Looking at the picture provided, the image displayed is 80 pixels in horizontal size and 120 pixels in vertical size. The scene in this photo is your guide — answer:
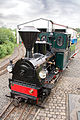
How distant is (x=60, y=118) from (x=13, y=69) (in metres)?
2.60

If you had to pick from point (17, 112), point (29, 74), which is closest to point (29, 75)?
point (29, 74)

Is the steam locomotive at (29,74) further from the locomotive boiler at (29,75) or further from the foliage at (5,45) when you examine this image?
the foliage at (5,45)

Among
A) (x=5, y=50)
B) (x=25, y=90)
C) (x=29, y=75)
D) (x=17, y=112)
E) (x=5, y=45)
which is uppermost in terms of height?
(x=5, y=45)

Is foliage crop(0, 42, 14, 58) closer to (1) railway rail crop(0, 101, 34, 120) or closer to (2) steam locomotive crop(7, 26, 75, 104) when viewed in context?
(2) steam locomotive crop(7, 26, 75, 104)

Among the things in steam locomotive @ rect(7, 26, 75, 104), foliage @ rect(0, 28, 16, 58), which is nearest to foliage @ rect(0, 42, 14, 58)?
foliage @ rect(0, 28, 16, 58)

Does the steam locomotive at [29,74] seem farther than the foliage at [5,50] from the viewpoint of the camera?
No

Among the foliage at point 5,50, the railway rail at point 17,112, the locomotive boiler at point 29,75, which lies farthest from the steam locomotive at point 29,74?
the foliage at point 5,50

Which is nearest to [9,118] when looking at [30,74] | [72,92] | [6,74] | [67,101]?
[30,74]

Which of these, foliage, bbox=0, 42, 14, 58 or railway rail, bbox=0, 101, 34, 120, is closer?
railway rail, bbox=0, 101, 34, 120

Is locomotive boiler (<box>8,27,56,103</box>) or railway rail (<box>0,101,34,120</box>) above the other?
locomotive boiler (<box>8,27,56,103</box>)

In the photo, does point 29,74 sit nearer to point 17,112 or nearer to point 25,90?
point 25,90

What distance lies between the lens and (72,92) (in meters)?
5.90

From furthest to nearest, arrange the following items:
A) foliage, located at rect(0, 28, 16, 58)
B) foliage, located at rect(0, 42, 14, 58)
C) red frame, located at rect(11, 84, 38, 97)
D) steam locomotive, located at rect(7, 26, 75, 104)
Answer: foliage, located at rect(0, 28, 16, 58) < foliage, located at rect(0, 42, 14, 58) < red frame, located at rect(11, 84, 38, 97) < steam locomotive, located at rect(7, 26, 75, 104)

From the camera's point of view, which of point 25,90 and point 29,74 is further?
point 25,90
